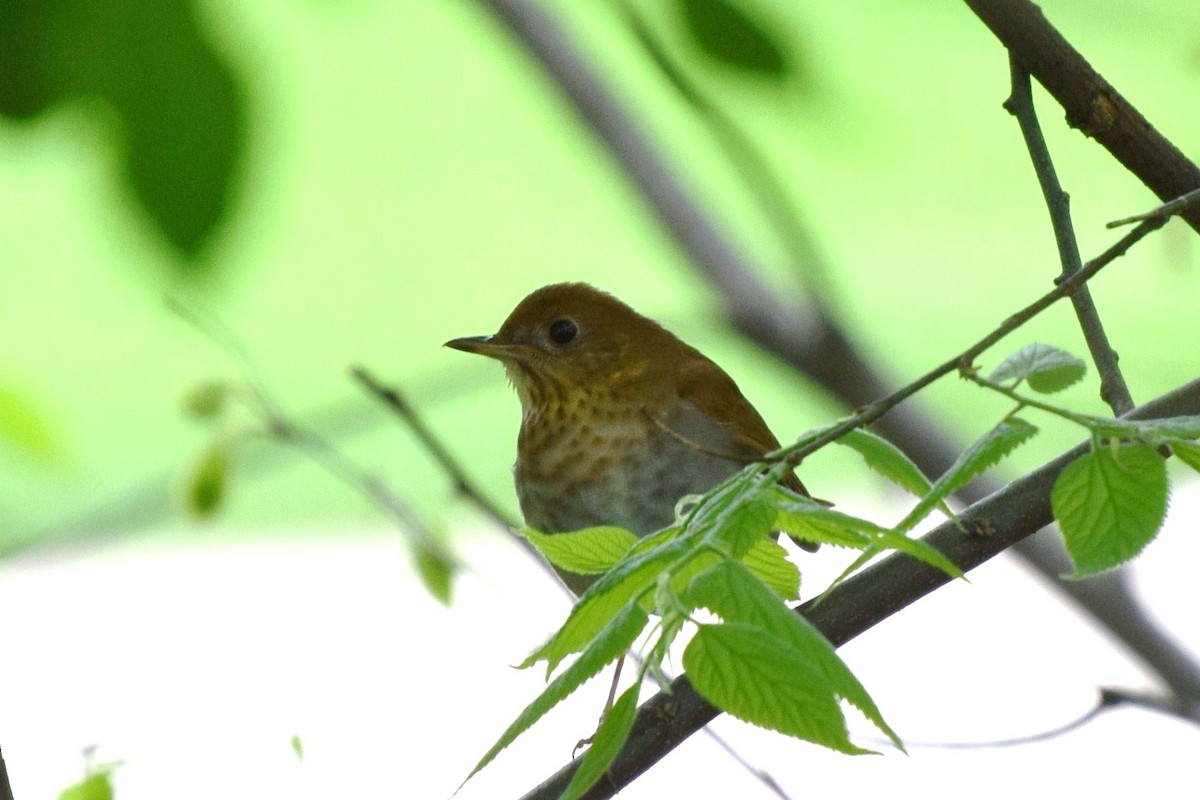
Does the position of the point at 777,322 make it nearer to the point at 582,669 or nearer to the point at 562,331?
the point at 562,331

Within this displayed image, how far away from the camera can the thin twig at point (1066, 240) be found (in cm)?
140

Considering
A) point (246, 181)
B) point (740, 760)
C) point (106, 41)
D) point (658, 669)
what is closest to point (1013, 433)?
point (658, 669)

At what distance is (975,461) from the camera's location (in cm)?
102

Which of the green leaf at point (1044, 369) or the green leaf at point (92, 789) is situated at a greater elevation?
the green leaf at point (92, 789)

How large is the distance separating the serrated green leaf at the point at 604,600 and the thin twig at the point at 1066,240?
576 mm

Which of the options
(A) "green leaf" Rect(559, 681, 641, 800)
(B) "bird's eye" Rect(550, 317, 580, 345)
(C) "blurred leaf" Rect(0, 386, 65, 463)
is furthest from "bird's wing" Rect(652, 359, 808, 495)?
(A) "green leaf" Rect(559, 681, 641, 800)

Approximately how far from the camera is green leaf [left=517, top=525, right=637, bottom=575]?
1189 millimetres

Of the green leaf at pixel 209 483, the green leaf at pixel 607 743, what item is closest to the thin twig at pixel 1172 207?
the green leaf at pixel 607 743

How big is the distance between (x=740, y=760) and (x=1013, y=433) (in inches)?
47.4

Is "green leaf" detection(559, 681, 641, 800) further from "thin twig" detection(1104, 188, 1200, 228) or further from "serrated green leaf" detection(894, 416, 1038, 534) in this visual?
"thin twig" detection(1104, 188, 1200, 228)

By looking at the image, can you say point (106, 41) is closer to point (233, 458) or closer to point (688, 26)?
point (688, 26)

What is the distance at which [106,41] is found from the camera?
99 cm

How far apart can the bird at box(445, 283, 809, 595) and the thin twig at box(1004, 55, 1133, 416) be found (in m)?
1.13

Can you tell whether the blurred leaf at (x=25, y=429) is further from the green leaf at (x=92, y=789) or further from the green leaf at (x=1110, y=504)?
the green leaf at (x=1110, y=504)
